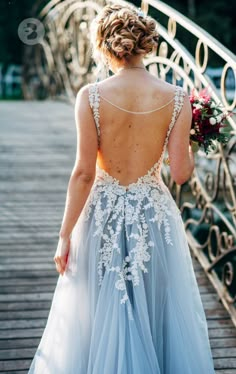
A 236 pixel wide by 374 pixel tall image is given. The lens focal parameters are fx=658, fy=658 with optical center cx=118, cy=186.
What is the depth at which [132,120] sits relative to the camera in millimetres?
2379

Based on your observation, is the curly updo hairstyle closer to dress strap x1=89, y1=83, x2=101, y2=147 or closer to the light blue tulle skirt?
dress strap x1=89, y1=83, x2=101, y2=147

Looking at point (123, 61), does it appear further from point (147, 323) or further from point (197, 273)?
point (197, 273)

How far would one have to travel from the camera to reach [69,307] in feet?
8.38

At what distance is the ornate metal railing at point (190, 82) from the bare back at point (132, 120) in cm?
84

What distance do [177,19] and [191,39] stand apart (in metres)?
14.3

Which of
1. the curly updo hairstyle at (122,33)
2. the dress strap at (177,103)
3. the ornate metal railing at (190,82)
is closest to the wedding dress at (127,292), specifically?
the dress strap at (177,103)

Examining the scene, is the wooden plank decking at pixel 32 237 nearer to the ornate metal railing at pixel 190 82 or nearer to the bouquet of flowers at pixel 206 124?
the ornate metal railing at pixel 190 82

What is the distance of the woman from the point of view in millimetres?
2373

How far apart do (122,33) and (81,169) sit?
509 millimetres

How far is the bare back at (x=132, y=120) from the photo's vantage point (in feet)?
7.77

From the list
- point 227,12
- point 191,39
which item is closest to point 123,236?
point 191,39

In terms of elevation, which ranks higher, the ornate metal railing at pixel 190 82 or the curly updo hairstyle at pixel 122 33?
the curly updo hairstyle at pixel 122 33

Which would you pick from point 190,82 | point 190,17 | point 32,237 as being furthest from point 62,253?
point 190,17

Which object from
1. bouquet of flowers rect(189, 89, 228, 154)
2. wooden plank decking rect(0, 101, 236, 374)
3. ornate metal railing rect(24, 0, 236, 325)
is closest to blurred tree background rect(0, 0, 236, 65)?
ornate metal railing rect(24, 0, 236, 325)
